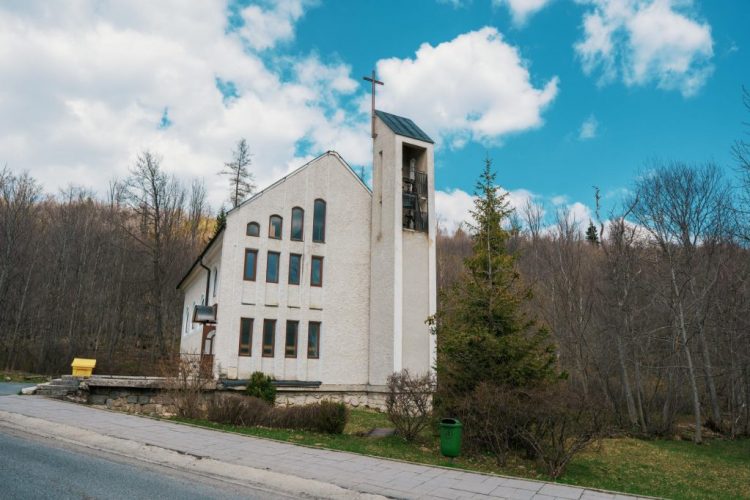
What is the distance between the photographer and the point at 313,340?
2147 centimetres

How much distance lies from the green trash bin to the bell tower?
339 inches

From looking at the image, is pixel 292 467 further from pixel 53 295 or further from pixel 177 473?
pixel 53 295

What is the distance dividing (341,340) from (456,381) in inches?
375

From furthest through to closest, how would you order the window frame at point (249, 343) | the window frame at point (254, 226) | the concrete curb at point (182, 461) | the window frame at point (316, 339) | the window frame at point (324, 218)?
the window frame at point (324, 218) < the window frame at point (316, 339) < the window frame at point (254, 226) < the window frame at point (249, 343) < the concrete curb at point (182, 461)

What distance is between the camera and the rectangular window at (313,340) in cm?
2127

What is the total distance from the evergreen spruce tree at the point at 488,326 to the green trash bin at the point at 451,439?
1170 mm

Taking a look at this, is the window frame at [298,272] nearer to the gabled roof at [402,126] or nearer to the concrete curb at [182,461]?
the gabled roof at [402,126]

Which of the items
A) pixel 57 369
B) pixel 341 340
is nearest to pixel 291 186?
pixel 341 340

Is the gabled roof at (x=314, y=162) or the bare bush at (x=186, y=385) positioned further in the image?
the gabled roof at (x=314, y=162)

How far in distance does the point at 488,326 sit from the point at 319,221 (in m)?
11.4

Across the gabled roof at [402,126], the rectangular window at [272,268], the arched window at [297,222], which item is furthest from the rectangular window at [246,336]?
the gabled roof at [402,126]

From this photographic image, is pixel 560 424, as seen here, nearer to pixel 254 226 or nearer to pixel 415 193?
pixel 415 193

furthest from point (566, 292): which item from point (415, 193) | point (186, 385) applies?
point (186, 385)

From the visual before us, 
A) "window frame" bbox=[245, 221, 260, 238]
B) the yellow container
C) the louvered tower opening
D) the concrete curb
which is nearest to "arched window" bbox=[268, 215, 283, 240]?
"window frame" bbox=[245, 221, 260, 238]
